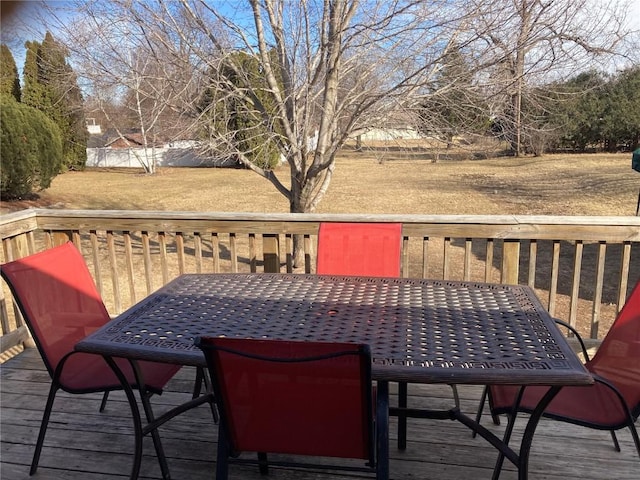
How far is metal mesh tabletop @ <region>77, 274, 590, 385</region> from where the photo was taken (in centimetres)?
142

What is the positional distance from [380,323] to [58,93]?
444 centimetres

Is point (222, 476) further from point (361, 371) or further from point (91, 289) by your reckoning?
point (91, 289)

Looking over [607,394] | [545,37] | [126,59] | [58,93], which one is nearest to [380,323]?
[607,394]

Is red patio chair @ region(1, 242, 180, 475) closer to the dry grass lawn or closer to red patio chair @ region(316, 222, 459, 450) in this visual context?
red patio chair @ region(316, 222, 459, 450)

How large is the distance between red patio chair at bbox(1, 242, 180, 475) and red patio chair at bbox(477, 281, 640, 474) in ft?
4.13

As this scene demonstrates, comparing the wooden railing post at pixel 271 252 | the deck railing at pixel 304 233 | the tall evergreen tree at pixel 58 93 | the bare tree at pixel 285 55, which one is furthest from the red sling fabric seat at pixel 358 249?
the tall evergreen tree at pixel 58 93

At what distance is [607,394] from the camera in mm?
1829

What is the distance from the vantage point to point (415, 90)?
159 inches

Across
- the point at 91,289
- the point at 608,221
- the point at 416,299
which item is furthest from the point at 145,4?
the point at 608,221

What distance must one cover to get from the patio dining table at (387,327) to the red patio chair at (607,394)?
5.8 inches

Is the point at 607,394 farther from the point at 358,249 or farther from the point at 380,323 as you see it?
the point at 358,249

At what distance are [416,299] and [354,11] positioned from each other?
8.90ft

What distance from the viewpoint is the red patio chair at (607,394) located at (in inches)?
66.1

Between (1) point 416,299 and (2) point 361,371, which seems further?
(1) point 416,299
